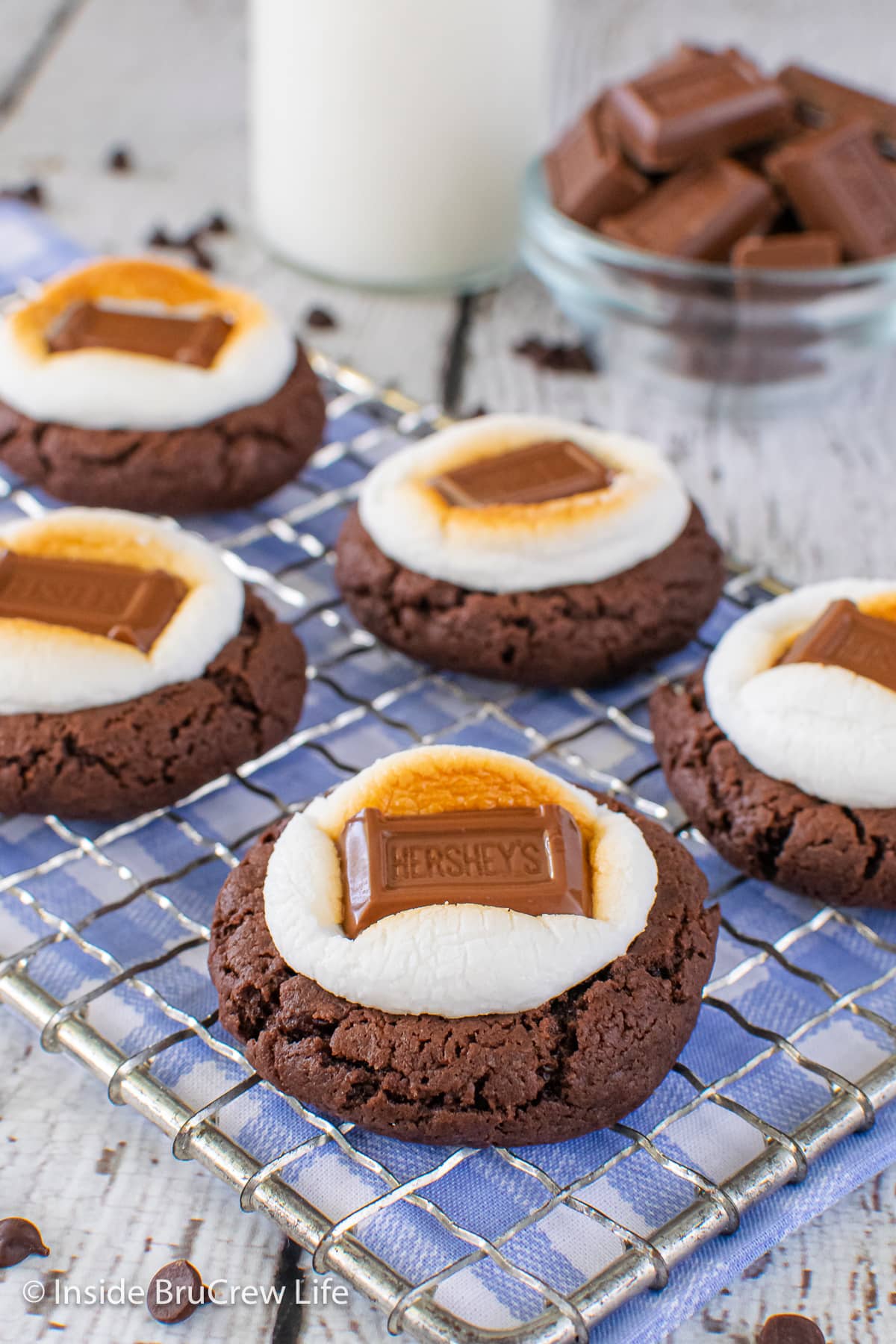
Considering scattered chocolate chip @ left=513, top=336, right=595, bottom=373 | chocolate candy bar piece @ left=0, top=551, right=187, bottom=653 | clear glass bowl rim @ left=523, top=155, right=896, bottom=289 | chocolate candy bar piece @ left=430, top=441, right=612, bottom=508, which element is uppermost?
clear glass bowl rim @ left=523, top=155, right=896, bottom=289

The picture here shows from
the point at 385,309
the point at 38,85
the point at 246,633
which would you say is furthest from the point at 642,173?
the point at 38,85

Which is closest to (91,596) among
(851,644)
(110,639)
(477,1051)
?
(110,639)

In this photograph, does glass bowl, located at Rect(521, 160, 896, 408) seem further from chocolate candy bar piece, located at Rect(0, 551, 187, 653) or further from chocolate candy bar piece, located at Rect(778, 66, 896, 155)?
chocolate candy bar piece, located at Rect(0, 551, 187, 653)

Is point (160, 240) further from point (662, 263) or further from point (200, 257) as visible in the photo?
point (662, 263)

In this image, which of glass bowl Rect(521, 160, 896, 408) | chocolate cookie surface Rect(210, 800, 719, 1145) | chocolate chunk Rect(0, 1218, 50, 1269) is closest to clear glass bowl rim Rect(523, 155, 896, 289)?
glass bowl Rect(521, 160, 896, 408)

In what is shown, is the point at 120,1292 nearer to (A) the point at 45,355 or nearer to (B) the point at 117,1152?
(B) the point at 117,1152

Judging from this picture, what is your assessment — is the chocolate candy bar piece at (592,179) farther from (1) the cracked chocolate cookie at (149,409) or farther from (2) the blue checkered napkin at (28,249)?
(2) the blue checkered napkin at (28,249)

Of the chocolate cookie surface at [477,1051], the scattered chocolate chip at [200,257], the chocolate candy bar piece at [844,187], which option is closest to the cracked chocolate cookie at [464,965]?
the chocolate cookie surface at [477,1051]
